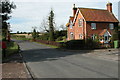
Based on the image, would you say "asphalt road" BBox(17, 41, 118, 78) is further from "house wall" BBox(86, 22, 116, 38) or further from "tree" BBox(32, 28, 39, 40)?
"tree" BBox(32, 28, 39, 40)

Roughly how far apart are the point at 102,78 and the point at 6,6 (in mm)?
14308

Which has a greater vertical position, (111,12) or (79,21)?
(111,12)

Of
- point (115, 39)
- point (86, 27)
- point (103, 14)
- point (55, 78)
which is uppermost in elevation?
point (103, 14)

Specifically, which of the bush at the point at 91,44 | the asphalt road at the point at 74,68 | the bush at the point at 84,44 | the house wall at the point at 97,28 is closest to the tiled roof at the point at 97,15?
the house wall at the point at 97,28

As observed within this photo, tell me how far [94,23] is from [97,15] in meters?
2.99

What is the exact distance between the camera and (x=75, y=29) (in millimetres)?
40438

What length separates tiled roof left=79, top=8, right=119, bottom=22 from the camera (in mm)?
37013

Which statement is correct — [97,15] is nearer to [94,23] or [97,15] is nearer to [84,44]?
[94,23]

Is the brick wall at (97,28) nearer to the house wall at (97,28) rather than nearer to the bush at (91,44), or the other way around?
the house wall at (97,28)

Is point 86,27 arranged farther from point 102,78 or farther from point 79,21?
point 102,78

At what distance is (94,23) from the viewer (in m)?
36.8

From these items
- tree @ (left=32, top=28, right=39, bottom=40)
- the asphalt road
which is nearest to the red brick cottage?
the asphalt road

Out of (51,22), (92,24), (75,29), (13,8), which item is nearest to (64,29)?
(51,22)

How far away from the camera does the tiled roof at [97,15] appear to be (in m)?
37.0
